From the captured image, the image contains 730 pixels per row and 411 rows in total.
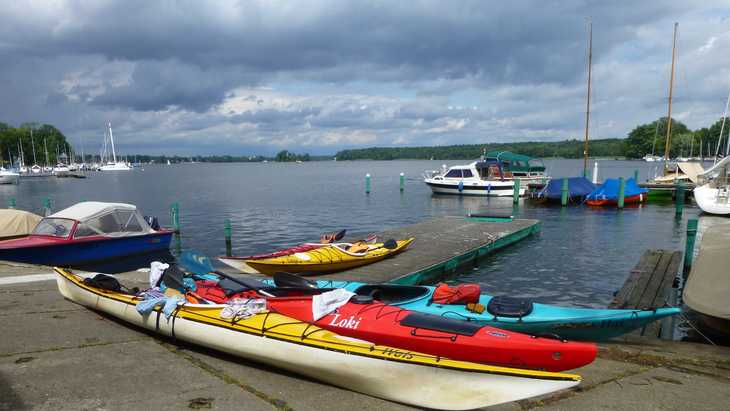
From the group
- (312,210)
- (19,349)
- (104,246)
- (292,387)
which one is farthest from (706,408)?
(312,210)

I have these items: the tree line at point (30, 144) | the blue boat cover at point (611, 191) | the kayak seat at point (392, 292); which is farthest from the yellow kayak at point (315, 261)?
the tree line at point (30, 144)

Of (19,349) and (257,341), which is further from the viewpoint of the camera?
(19,349)

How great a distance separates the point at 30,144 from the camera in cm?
12344

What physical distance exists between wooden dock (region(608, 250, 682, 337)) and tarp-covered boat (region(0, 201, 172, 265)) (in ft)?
52.6

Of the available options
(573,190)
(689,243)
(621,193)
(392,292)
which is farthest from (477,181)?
(392,292)

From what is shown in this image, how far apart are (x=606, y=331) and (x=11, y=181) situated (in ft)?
320

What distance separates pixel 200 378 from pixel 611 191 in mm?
36982

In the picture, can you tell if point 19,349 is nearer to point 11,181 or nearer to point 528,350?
point 528,350

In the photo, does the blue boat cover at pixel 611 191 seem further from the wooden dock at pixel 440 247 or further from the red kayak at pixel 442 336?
the red kayak at pixel 442 336

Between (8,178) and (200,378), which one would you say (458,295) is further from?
(8,178)

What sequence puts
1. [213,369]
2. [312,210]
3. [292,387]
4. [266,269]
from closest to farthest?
[292,387], [213,369], [266,269], [312,210]

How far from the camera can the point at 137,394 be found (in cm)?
539

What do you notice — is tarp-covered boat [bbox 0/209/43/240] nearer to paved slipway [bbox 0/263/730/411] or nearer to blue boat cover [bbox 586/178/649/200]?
paved slipway [bbox 0/263/730/411]

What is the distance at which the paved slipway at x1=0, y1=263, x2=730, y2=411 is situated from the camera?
528 centimetres
